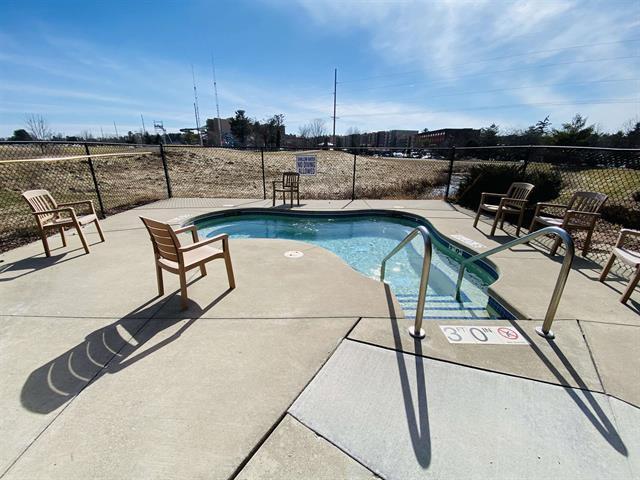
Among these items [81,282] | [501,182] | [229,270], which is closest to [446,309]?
[229,270]

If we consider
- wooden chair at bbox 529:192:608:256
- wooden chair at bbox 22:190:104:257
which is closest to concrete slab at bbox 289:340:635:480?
wooden chair at bbox 529:192:608:256

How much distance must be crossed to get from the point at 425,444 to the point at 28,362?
104 inches

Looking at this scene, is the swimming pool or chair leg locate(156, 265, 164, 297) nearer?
chair leg locate(156, 265, 164, 297)

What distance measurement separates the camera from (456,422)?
1501 millimetres

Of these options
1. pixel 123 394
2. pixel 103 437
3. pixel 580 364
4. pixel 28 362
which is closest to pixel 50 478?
pixel 103 437

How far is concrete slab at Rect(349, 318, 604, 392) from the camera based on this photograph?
184cm

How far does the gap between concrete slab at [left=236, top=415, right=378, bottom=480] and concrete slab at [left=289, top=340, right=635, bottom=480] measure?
0.05 metres

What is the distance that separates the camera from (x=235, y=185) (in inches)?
487

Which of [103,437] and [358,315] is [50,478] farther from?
[358,315]

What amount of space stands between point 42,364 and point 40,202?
296 cm

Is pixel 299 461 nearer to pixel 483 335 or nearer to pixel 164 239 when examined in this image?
pixel 483 335

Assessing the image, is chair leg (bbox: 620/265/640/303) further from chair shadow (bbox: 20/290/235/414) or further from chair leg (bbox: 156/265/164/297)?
chair leg (bbox: 156/265/164/297)

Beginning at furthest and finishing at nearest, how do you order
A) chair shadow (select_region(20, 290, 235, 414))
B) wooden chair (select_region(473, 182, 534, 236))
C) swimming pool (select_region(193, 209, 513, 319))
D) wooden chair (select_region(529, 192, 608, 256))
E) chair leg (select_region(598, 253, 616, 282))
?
wooden chair (select_region(473, 182, 534, 236))
wooden chair (select_region(529, 192, 608, 256))
swimming pool (select_region(193, 209, 513, 319))
chair leg (select_region(598, 253, 616, 282))
chair shadow (select_region(20, 290, 235, 414))

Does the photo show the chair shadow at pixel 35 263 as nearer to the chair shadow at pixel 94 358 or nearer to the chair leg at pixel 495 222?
the chair shadow at pixel 94 358
